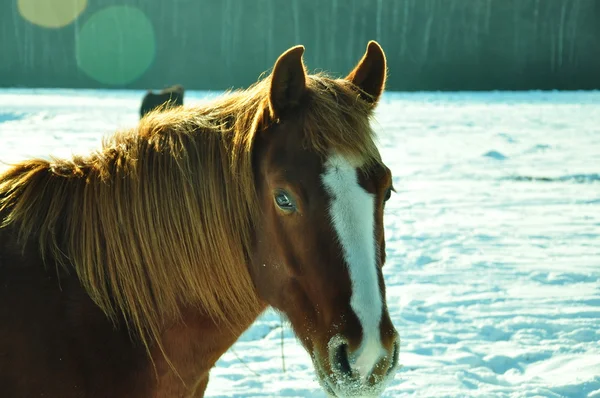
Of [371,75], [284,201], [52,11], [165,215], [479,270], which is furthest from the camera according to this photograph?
[52,11]

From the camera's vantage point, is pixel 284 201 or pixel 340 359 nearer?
pixel 340 359

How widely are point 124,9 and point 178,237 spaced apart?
28509 millimetres

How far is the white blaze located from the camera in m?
1.60

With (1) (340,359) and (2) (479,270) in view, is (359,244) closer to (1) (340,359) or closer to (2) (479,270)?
(1) (340,359)

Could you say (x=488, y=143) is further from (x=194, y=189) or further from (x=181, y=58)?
(x=181, y=58)

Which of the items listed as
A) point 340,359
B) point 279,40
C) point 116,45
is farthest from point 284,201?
point 116,45

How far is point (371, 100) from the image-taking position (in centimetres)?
210

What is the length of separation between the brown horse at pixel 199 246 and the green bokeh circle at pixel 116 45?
27.2 metres

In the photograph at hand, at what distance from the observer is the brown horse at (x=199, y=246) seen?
5.53 ft

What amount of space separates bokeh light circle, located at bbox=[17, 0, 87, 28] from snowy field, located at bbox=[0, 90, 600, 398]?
16087 millimetres

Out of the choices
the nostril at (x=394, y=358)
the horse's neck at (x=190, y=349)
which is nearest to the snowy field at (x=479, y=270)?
the horse's neck at (x=190, y=349)

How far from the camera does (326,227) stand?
170 centimetres

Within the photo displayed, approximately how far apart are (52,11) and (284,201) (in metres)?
29.8

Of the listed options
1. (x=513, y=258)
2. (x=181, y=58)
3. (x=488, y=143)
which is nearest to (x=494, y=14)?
(x=181, y=58)
